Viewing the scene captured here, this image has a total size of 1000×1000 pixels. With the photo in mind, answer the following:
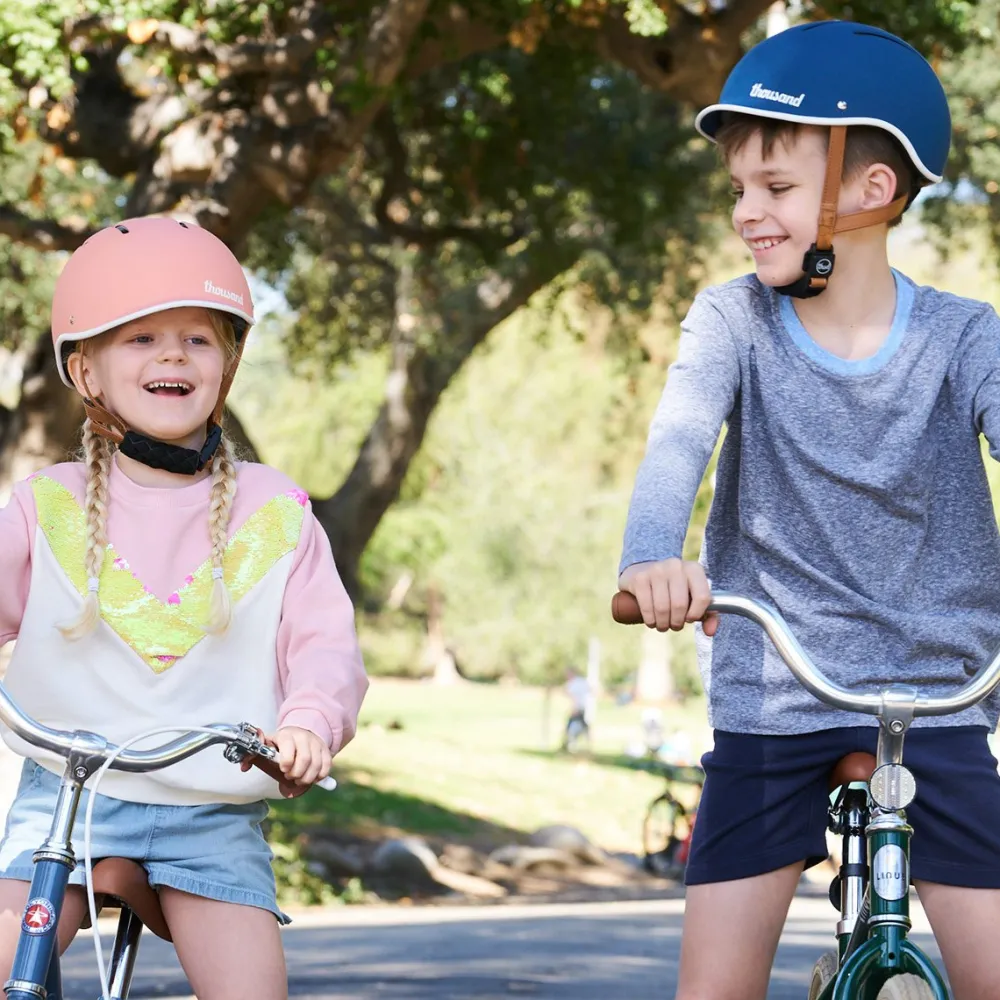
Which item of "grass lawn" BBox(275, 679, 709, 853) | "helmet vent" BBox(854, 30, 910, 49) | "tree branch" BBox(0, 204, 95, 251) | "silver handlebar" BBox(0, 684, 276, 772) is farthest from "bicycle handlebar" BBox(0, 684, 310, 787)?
"grass lawn" BBox(275, 679, 709, 853)

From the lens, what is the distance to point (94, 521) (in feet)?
11.3

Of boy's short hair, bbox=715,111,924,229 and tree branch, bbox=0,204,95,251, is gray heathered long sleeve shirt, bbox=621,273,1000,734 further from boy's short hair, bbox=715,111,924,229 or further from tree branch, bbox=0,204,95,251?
tree branch, bbox=0,204,95,251

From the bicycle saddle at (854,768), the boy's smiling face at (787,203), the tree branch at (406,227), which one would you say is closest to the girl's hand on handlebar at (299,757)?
the bicycle saddle at (854,768)

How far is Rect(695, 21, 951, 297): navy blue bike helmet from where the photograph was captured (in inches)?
137

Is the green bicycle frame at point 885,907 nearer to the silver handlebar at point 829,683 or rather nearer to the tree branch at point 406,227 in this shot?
the silver handlebar at point 829,683

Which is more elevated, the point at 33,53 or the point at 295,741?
the point at 33,53

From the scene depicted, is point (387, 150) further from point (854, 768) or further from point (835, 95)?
point (854, 768)

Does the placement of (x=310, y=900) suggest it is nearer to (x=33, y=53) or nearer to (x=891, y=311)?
(x=33, y=53)

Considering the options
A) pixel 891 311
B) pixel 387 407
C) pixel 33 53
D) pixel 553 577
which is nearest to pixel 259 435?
pixel 553 577

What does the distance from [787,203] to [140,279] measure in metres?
1.17

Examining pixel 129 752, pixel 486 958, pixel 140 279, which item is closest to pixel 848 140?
pixel 140 279

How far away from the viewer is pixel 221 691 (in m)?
3.39

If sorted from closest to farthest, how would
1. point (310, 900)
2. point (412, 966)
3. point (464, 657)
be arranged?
point (412, 966), point (310, 900), point (464, 657)

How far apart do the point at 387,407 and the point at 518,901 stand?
4.77 meters
